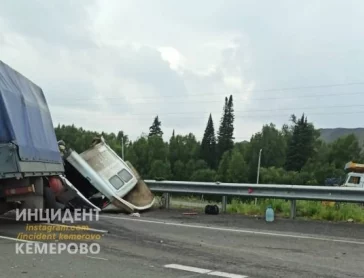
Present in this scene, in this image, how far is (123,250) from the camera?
22.4ft

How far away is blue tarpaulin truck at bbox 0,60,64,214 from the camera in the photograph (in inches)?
320

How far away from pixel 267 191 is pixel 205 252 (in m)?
4.85

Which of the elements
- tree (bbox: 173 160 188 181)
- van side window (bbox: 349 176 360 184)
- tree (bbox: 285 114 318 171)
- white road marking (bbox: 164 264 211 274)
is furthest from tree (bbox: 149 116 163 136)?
white road marking (bbox: 164 264 211 274)

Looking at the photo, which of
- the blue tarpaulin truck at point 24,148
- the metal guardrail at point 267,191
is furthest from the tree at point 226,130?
the blue tarpaulin truck at point 24,148

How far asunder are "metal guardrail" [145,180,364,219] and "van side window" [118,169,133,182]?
3.02 ft

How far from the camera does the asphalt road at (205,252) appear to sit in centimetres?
565

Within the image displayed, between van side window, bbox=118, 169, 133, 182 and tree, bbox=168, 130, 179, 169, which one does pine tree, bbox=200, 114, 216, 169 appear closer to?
tree, bbox=168, 130, 179, 169

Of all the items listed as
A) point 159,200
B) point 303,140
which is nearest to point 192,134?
point 303,140

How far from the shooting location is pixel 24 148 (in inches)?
335

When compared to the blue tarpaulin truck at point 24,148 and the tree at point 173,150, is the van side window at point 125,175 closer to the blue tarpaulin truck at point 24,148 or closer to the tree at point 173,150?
the blue tarpaulin truck at point 24,148

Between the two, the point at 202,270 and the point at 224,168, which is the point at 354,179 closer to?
the point at 202,270

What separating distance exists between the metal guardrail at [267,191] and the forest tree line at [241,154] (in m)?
83.7

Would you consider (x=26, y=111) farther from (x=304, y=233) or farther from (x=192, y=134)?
(x=192, y=134)

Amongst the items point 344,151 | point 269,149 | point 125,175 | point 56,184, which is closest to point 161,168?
point 269,149
